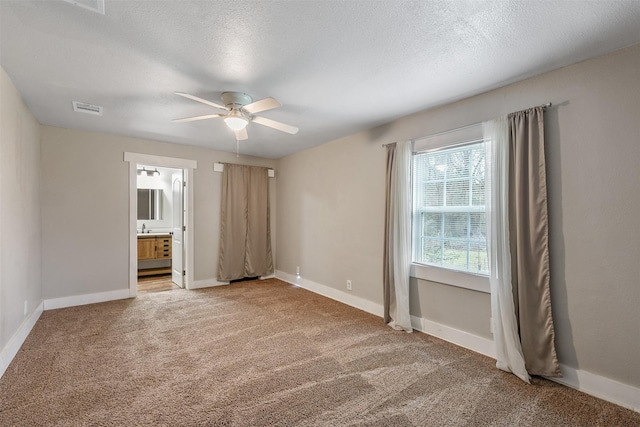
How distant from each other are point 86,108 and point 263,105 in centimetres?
216

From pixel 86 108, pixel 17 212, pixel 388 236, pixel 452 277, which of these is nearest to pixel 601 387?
pixel 452 277

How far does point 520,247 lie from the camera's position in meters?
2.39

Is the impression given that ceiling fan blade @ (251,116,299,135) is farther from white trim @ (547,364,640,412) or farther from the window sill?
white trim @ (547,364,640,412)

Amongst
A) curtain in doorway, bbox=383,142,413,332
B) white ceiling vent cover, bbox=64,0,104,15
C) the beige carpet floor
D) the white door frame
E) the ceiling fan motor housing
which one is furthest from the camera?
the white door frame

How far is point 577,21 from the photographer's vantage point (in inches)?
68.6

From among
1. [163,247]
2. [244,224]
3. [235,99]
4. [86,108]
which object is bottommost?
[163,247]

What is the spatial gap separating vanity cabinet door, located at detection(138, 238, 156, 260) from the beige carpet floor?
2.44 metres

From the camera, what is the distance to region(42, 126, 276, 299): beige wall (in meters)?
3.89

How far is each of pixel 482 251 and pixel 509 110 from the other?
4.24 feet

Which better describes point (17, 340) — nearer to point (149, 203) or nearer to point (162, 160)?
point (162, 160)

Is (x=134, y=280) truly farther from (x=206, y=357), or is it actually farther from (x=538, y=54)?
(x=538, y=54)

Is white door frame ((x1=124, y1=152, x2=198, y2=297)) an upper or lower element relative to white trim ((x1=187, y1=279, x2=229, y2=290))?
upper

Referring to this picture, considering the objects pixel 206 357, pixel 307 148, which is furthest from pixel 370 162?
pixel 206 357

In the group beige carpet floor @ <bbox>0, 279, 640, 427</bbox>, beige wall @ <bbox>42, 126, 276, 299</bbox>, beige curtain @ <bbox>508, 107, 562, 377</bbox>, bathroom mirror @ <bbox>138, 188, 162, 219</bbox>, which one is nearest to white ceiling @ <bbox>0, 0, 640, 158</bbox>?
beige curtain @ <bbox>508, 107, 562, 377</bbox>
